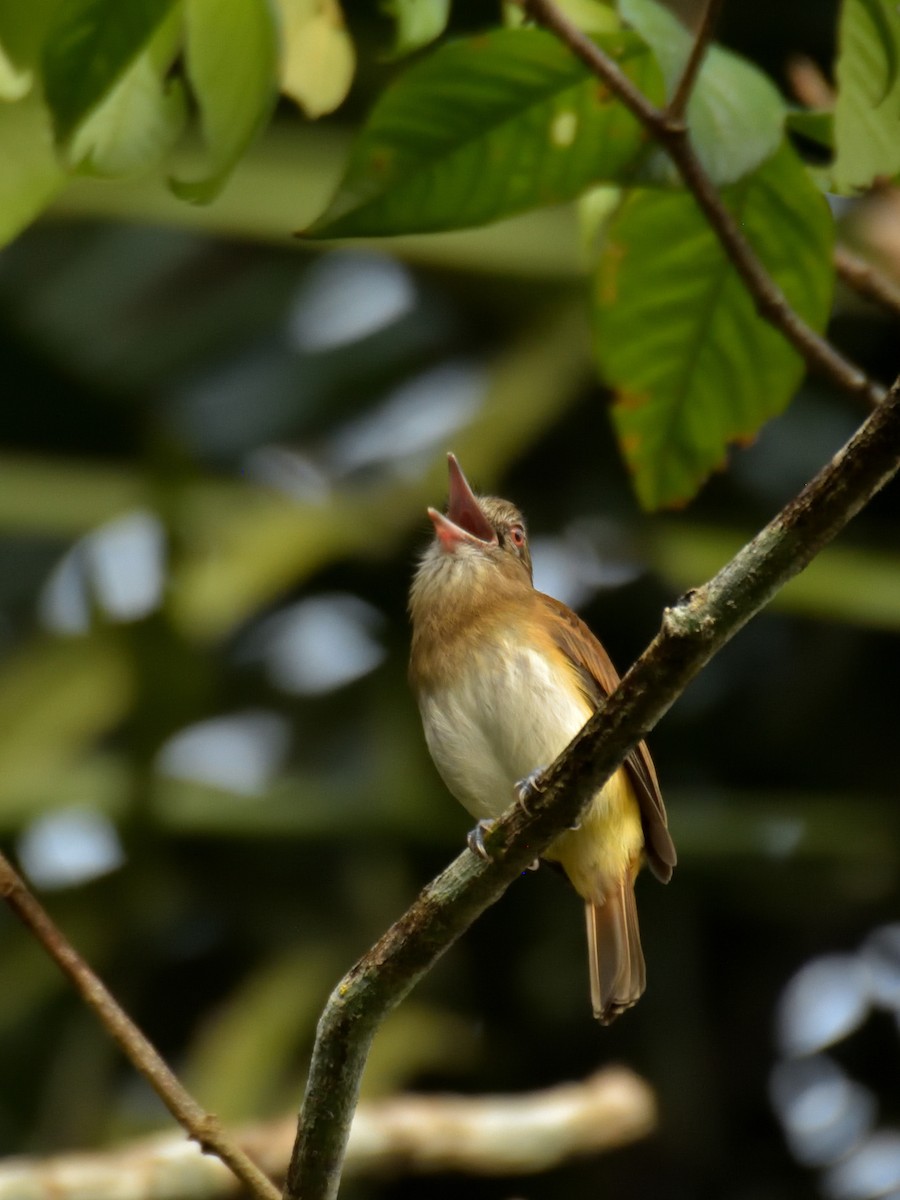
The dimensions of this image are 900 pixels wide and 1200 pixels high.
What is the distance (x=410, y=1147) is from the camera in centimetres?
367

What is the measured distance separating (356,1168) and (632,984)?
700 millimetres

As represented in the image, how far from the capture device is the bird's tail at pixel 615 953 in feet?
11.4

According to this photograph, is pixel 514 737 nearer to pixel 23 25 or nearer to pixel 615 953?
pixel 615 953

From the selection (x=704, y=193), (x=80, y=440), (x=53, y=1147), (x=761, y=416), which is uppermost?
(x=704, y=193)

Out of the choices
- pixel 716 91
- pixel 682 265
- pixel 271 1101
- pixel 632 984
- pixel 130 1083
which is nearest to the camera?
pixel 716 91

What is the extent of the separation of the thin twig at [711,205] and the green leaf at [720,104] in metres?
0.03

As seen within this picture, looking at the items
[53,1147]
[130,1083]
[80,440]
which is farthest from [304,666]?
[53,1147]

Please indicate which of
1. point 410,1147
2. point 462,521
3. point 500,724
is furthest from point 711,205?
point 410,1147

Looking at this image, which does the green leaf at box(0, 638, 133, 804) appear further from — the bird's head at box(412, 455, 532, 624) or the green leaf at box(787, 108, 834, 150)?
the green leaf at box(787, 108, 834, 150)

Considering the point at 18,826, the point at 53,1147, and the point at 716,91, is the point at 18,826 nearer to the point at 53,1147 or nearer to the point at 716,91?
the point at 53,1147

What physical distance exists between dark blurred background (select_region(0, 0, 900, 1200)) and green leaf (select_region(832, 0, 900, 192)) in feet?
12.2

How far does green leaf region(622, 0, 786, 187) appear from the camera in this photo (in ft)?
7.11

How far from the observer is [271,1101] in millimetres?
5328

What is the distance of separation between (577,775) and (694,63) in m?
0.83
